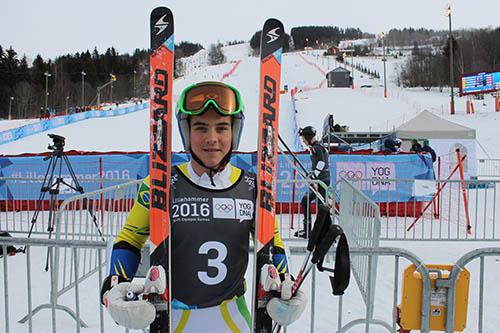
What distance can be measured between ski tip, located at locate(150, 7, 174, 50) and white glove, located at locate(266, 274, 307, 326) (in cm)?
139

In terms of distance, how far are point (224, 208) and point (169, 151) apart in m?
0.40

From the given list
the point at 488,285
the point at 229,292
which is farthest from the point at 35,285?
the point at 488,285

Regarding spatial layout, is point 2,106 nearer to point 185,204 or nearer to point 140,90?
point 140,90

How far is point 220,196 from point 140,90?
88.2m

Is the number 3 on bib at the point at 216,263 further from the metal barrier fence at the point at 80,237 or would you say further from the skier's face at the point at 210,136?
the metal barrier fence at the point at 80,237

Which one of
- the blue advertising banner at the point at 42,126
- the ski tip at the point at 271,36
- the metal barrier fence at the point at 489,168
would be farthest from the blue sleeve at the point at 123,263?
the blue advertising banner at the point at 42,126

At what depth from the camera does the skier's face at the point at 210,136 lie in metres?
2.14

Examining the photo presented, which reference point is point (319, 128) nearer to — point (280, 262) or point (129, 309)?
point (280, 262)

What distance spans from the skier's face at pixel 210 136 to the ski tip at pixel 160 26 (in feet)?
1.70

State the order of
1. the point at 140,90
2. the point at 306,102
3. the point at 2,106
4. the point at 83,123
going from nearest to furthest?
the point at 83,123 → the point at 306,102 → the point at 2,106 → the point at 140,90

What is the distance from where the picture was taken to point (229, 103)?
7.13 feet

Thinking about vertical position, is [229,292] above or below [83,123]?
below

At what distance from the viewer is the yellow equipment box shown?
2674 mm

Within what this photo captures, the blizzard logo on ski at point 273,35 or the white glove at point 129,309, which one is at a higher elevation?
the blizzard logo on ski at point 273,35
